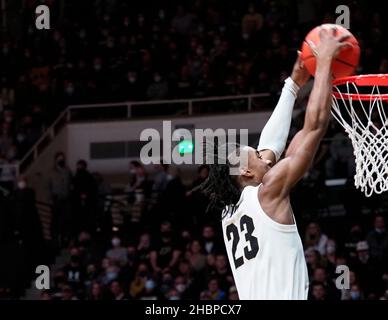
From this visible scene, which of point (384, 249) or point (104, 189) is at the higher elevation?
point (104, 189)

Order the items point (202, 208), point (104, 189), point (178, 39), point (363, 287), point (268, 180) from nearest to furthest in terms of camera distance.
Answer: point (268, 180) < point (363, 287) < point (202, 208) < point (104, 189) < point (178, 39)

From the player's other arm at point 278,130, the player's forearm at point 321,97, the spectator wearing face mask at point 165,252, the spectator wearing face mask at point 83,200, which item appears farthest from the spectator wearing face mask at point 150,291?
the player's forearm at point 321,97

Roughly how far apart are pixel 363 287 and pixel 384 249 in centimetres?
64

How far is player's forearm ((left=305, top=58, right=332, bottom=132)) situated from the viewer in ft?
18.2

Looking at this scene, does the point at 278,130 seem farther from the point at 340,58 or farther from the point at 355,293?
the point at 355,293

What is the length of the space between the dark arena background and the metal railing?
0.02 metres

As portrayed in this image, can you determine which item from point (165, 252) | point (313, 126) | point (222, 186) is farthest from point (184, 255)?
point (313, 126)

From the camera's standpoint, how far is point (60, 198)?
48.6 ft

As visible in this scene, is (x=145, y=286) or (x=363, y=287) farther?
(x=145, y=286)

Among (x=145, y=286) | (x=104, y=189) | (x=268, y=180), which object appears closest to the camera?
(x=268, y=180)

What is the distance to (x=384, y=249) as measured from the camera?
479 inches

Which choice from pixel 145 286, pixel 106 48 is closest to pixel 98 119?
pixel 106 48

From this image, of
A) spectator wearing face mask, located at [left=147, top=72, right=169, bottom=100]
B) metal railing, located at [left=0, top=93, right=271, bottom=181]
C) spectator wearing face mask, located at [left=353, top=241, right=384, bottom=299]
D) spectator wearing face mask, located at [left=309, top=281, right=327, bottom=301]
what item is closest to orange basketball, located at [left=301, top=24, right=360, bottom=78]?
spectator wearing face mask, located at [left=309, top=281, right=327, bottom=301]

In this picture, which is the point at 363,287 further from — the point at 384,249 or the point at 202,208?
the point at 202,208
